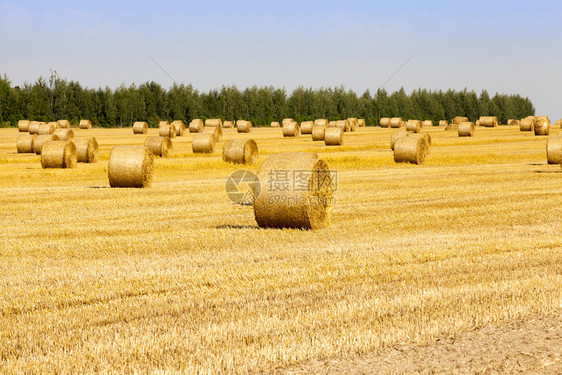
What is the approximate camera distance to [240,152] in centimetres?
2956

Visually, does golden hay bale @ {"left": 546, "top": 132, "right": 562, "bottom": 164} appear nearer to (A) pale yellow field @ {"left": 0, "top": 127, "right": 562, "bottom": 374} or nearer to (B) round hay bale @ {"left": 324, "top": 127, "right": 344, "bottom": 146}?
(A) pale yellow field @ {"left": 0, "top": 127, "right": 562, "bottom": 374}

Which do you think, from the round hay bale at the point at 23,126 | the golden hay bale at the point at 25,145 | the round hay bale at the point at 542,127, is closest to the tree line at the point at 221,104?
the round hay bale at the point at 23,126

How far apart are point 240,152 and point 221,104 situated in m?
69.6

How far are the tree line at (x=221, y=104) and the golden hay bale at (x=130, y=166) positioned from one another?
186ft

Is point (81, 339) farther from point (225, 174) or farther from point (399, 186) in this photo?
point (225, 174)

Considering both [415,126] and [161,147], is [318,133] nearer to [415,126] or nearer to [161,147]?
[161,147]

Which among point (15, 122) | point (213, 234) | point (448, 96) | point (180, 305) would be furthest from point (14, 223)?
point (448, 96)

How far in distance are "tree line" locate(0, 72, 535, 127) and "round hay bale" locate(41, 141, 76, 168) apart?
49.4 meters

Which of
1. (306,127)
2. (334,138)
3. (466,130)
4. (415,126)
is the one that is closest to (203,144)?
(334,138)

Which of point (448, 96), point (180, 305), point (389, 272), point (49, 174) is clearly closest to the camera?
point (180, 305)

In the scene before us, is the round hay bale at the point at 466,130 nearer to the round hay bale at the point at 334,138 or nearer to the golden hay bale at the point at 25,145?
the round hay bale at the point at 334,138

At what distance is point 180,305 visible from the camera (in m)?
7.26

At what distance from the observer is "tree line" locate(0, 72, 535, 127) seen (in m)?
83.6

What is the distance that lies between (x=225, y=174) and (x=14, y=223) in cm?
1240
